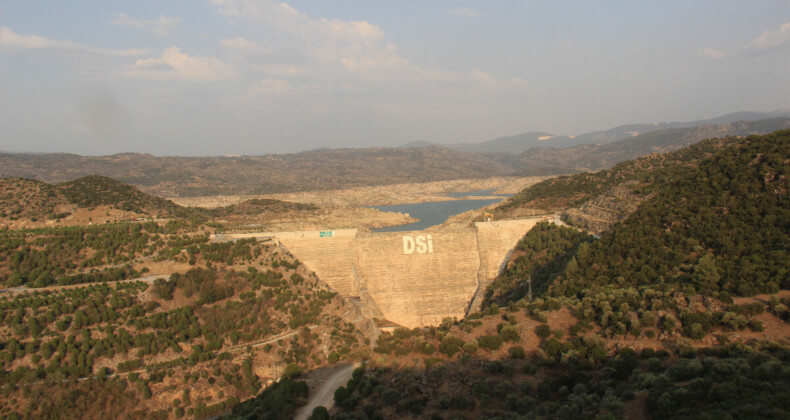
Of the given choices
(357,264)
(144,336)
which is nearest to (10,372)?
(144,336)

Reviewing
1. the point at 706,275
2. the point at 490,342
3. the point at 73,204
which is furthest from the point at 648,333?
the point at 73,204

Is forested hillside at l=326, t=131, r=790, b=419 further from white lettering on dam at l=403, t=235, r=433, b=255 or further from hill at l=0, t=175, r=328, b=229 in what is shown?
hill at l=0, t=175, r=328, b=229

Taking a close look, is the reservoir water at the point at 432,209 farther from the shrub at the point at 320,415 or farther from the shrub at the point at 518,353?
the shrub at the point at 320,415

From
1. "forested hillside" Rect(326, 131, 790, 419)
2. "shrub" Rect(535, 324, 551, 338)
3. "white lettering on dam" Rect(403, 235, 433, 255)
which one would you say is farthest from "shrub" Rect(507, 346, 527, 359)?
"white lettering on dam" Rect(403, 235, 433, 255)

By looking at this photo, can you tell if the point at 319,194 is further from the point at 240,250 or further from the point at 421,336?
the point at 421,336

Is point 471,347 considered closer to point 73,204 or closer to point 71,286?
point 71,286

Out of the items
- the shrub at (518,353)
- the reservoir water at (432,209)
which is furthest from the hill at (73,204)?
the shrub at (518,353)

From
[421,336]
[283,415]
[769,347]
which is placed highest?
[769,347]
